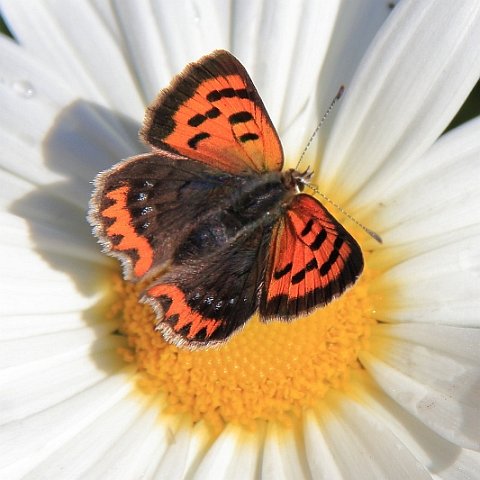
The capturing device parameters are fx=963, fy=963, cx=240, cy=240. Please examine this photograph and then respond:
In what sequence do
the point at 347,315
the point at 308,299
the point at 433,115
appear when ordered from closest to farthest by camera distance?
the point at 308,299
the point at 433,115
the point at 347,315

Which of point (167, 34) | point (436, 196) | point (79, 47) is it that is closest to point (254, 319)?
point (436, 196)

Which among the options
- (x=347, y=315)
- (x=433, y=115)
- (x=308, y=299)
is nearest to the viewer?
(x=308, y=299)

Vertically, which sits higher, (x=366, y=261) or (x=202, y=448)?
(x=366, y=261)

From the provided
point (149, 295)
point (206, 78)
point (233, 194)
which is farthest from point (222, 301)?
point (206, 78)

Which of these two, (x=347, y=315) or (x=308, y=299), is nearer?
(x=308, y=299)

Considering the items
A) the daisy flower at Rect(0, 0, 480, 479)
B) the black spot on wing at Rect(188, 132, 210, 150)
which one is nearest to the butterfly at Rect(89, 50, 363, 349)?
the black spot on wing at Rect(188, 132, 210, 150)

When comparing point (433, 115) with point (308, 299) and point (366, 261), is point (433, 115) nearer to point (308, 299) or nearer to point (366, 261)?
point (366, 261)

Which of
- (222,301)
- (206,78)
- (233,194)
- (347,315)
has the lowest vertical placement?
(347,315)
